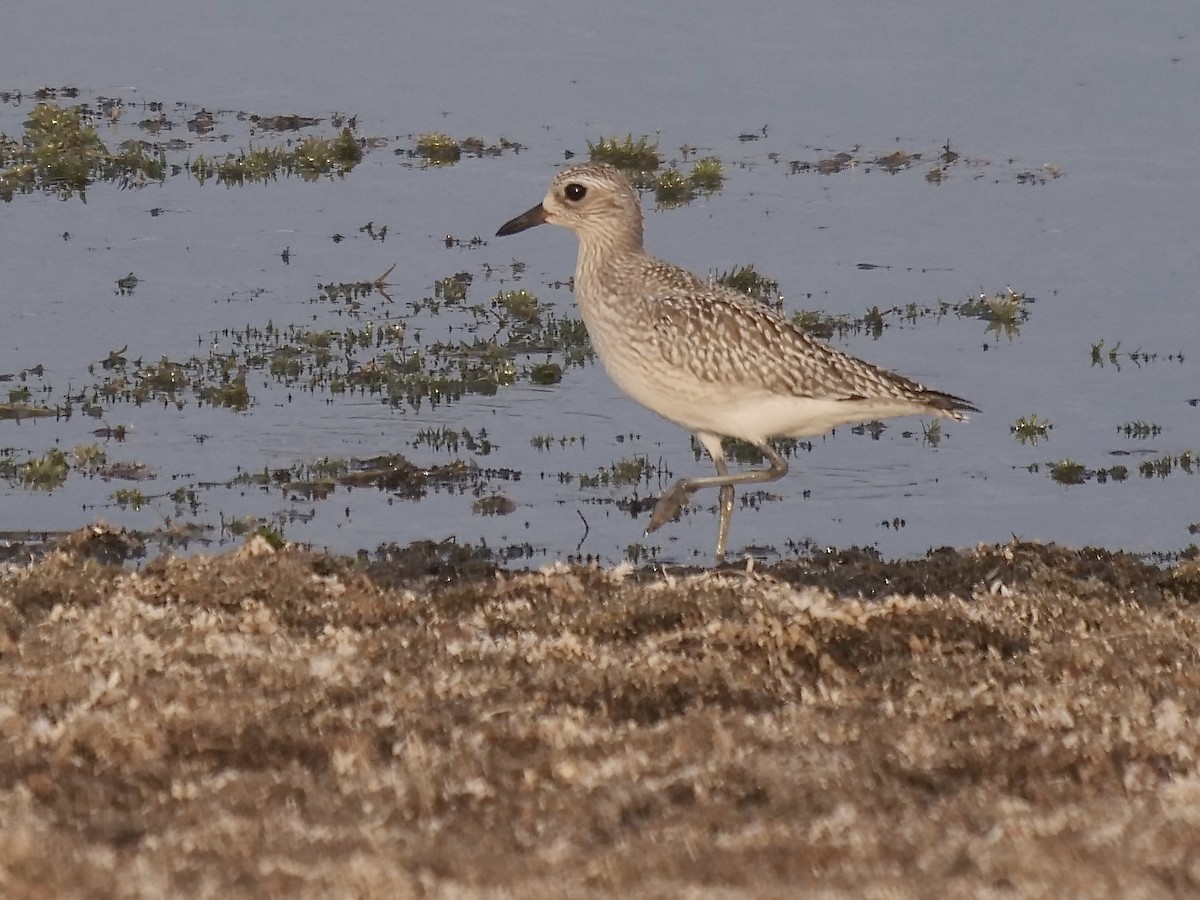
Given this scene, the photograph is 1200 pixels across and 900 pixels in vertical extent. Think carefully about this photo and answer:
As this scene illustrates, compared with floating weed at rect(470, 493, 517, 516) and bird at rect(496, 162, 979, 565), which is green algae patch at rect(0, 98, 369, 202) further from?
bird at rect(496, 162, 979, 565)

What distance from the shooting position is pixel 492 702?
8625 mm

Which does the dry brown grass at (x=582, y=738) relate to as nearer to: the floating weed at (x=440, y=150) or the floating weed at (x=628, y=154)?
the floating weed at (x=628, y=154)

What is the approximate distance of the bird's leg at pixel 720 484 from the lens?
1306 cm

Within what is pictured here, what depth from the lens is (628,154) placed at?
2358cm

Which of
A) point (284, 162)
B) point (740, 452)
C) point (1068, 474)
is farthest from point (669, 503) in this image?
point (284, 162)

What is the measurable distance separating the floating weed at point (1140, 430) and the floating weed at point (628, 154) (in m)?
7.54

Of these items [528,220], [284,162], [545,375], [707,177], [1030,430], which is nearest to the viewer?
[528,220]

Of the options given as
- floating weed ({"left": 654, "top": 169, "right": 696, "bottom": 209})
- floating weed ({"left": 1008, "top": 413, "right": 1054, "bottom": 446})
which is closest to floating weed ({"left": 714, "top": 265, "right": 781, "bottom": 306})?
floating weed ({"left": 1008, "top": 413, "right": 1054, "bottom": 446})

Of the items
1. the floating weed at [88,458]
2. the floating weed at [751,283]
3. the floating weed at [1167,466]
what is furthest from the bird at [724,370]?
the floating weed at [751,283]

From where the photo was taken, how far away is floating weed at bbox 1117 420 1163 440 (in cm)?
1730

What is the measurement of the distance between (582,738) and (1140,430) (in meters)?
10.2

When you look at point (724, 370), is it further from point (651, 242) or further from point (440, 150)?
point (440, 150)

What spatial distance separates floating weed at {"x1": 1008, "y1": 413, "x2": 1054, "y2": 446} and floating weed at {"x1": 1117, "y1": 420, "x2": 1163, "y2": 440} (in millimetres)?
589

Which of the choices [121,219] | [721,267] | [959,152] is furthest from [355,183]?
[959,152]
